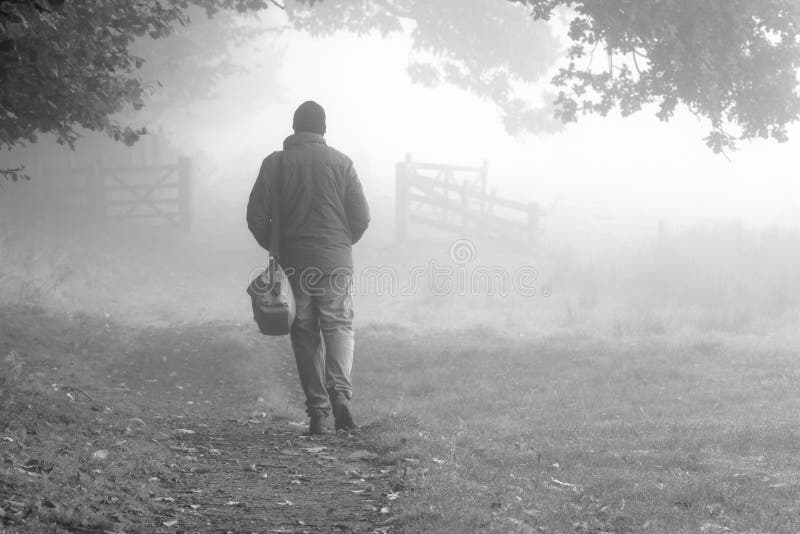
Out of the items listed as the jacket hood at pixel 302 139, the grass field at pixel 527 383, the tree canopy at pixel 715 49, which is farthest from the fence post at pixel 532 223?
the jacket hood at pixel 302 139

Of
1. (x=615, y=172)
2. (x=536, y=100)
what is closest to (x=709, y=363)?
(x=615, y=172)

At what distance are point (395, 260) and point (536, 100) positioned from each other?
3551 centimetres

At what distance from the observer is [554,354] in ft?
39.3

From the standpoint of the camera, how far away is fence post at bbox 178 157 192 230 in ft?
85.9

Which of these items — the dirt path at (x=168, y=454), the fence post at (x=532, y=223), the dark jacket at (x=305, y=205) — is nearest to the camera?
the dirt path at (x=168, y=454)

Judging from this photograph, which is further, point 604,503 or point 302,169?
point 302,169

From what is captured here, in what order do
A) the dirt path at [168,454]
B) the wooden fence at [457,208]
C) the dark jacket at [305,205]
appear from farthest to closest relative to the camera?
1. the wooden fence at [457,208]
2. the dark jacket at [305,205]
3. the dirt path at [168,454]

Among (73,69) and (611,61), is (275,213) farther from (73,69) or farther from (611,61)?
(611,61)

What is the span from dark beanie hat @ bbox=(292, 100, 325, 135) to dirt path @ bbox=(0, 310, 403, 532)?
253cm

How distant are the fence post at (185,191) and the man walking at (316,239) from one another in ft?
63.1

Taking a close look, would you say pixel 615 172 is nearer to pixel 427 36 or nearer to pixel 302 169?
pixel 427 36

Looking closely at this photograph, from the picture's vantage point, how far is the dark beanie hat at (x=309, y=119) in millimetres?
7676

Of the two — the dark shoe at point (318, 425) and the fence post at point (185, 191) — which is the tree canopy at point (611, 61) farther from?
the fence post at point (185, 191)

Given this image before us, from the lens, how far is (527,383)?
10.5m
